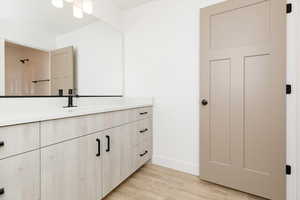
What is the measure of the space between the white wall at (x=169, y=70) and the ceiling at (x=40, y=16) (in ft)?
2.84

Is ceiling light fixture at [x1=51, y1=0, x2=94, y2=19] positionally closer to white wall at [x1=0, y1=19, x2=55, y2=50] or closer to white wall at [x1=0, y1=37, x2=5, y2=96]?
white wall at [x1=0, y1=19, x2=55, y2=50]

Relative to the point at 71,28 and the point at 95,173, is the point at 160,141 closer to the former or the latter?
the point at 95,173

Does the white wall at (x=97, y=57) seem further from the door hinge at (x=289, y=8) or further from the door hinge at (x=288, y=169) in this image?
the door hinge at (x=288, y=169)

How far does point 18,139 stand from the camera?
879mm

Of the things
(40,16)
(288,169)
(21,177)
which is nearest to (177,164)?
(288,169)

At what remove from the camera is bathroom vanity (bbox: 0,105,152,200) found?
0.87 m

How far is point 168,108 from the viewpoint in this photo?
223 cm

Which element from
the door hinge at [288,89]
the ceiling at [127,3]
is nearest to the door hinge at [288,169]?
the door hinge at [288,89]

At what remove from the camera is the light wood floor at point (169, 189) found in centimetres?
162

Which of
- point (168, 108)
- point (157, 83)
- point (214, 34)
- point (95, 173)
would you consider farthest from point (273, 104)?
point (95, 173)

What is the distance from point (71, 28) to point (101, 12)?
621 millimetres

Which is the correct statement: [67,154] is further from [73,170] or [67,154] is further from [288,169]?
[288,169]

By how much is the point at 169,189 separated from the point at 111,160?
2.38 ft

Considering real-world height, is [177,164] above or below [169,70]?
below
